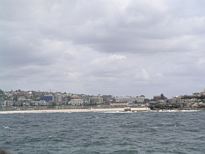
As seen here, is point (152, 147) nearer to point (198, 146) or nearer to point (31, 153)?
point (198, 146)

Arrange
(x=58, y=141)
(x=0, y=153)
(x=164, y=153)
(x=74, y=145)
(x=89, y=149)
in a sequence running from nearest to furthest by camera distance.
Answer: (x=0, y=153) < (x=164, y=153) < (x=89, y=149) < (x=74, y=145) < (x=58, y=141)

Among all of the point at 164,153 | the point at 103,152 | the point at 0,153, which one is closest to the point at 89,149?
the point at 103,152

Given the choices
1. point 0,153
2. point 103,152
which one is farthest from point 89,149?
point 0,153

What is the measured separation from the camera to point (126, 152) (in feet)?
143

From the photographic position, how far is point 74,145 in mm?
50312

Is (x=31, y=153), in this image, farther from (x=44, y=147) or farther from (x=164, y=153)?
(x=164, y=153)

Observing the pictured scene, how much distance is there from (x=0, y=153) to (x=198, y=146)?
27.3 m

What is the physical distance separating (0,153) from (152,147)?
81.9 feet

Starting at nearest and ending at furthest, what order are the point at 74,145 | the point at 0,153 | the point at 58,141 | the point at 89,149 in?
the point at 0,153, the point at 89,149, the point at 74,145, the point at 58,141

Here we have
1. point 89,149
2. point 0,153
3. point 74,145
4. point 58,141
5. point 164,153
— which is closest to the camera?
point 0,153

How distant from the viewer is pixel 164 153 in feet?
140

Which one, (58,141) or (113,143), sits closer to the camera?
(113,143)

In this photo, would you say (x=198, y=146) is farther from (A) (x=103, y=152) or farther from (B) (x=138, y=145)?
(A) (x=103, y=152)

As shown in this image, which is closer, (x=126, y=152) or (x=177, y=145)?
(x=126, y=152)
